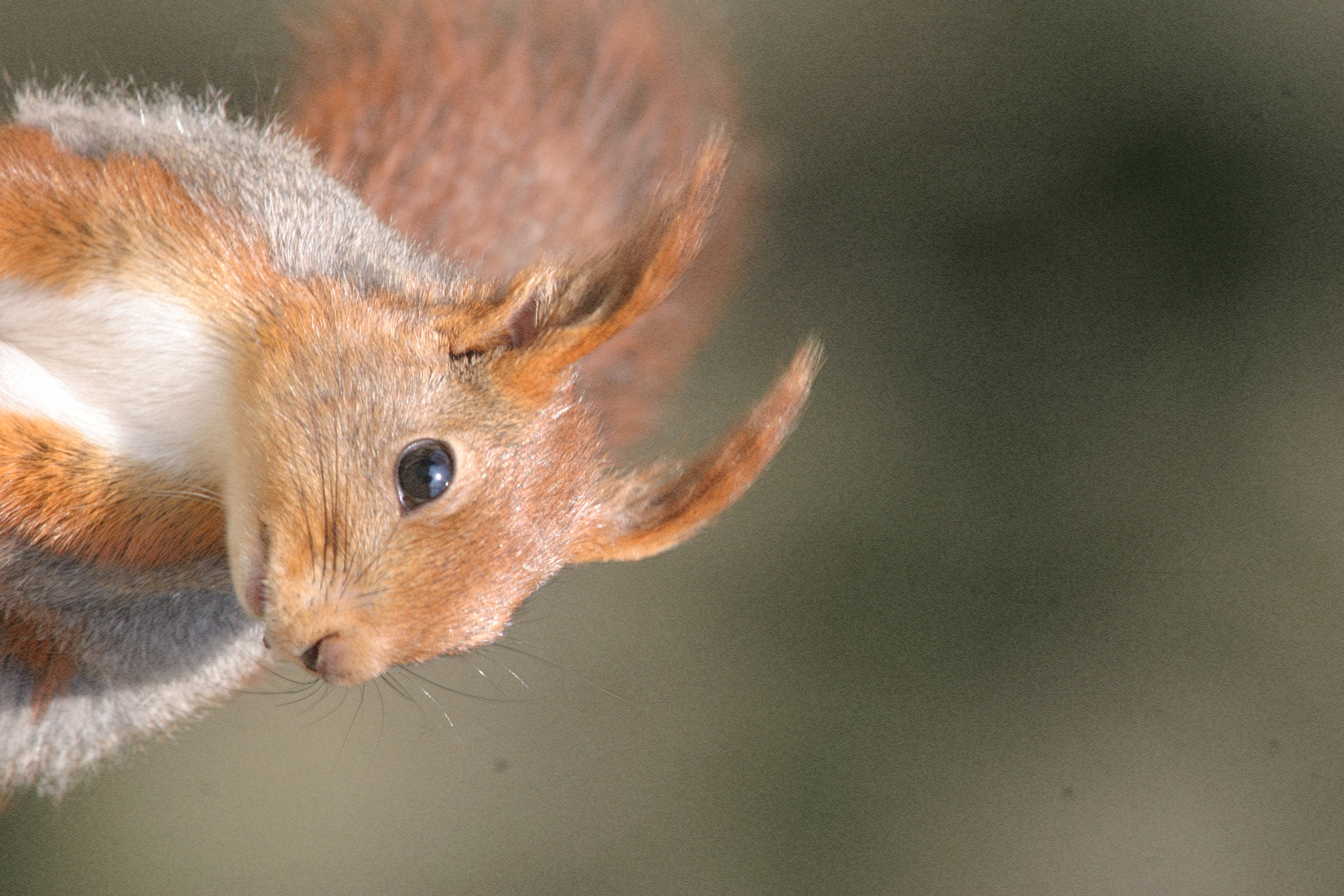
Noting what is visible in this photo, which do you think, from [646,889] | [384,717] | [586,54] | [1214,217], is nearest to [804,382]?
[586,54]

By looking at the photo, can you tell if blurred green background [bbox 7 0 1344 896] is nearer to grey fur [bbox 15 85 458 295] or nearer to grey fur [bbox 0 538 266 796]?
grey fur [bbox 0 538 266 796]

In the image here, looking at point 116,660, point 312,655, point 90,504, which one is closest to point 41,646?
point 116,660

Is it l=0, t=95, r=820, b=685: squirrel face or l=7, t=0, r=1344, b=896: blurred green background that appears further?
l=7, t=0, r=1344, b=896: blurred green background

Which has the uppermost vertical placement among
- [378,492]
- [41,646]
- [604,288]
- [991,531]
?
[991,531]

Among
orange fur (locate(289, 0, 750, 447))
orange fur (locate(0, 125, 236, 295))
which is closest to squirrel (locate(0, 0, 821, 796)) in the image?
orange fur (locate(0, 125, 236, 295))

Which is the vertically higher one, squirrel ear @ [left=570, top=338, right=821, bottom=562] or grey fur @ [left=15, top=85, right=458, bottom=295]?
grey fur @ [left=15, top=85, right=458, bottom=295]

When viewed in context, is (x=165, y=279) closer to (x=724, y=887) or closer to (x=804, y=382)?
(x=804, y=382)

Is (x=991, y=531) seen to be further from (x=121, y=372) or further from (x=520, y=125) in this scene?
(x=121, y=372)

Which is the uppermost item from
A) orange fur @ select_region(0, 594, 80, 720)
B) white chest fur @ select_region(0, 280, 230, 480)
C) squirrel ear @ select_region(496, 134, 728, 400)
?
squirrel ear @ select_region(496, 134, 728, 400)
